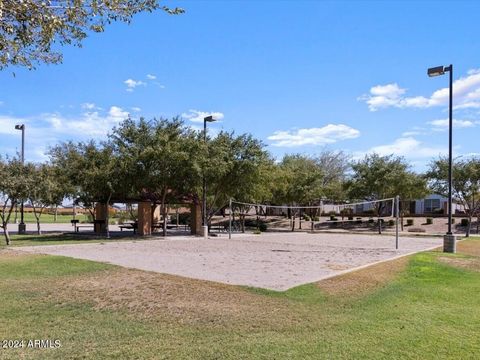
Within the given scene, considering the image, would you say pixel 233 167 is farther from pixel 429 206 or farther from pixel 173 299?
pixel 429 206

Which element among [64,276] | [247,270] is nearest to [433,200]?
[247,270]

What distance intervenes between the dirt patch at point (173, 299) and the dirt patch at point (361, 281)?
5.26ft

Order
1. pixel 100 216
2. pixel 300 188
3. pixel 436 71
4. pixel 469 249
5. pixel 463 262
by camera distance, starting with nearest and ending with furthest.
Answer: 1. pixel 463 262
2. pixel 436 71
3. pixel 469 249
4. pixel 100 216
5. pixel 300 188

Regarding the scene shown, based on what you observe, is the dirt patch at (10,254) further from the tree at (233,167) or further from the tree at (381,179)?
the tree at (381,179)

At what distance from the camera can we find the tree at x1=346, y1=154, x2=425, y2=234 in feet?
118

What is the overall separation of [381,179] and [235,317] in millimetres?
31526

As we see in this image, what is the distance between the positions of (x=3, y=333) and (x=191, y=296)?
3.06 meters

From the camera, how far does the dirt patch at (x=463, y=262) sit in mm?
12797

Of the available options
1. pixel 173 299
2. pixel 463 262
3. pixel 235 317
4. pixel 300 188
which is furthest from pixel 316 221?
pixel 235 317

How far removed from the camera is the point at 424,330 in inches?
239

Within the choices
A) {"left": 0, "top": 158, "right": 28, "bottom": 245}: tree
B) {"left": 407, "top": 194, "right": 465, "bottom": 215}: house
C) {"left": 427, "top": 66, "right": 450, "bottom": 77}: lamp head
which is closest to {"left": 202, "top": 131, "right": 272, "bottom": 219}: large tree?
{"left": 0, "top": 158, "right": 28, "bottom": 245}: tree

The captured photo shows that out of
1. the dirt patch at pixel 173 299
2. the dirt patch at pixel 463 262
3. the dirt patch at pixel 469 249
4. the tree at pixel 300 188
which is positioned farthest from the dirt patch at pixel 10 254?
the tree at pixel 300 188

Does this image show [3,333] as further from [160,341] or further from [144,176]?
[144,176]

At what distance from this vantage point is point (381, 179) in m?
36.0
